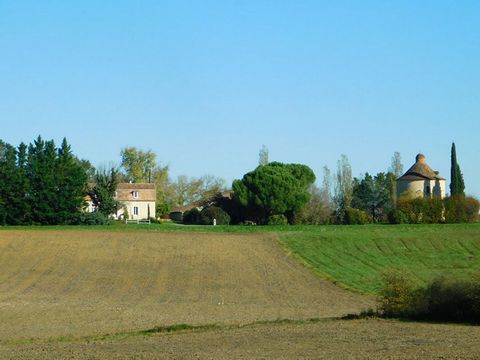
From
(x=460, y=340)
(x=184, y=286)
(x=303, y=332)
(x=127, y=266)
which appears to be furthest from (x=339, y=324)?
(x=127, y=266)

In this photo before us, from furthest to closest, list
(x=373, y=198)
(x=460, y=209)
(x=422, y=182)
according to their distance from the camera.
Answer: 1. (x=373, y=198)
2. (x=422, y=182)
3. (x=460, y=209)

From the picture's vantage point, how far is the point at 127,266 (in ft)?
161

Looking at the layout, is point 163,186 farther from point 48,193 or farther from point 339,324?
point 339,324

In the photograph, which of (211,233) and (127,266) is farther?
(211,233)

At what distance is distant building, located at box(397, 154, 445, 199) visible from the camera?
110 meters

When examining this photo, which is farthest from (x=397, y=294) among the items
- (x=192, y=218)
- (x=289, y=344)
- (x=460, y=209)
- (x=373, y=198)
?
Answer: (x=373, y=198)

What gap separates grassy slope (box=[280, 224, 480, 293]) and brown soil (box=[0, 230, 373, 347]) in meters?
1.94

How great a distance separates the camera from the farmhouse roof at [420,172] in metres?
111

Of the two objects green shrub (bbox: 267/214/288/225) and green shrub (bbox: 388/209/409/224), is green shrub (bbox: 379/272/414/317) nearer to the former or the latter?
green shrub (bbox: 388/209/409/224)

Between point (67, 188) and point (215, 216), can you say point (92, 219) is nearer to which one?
point (67, 188)

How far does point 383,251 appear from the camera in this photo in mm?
58438

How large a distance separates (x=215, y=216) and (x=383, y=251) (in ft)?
118

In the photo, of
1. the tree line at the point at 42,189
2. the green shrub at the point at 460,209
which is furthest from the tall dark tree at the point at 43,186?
the green shrub at the point at 460,209

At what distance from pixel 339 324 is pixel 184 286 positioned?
703 inches
